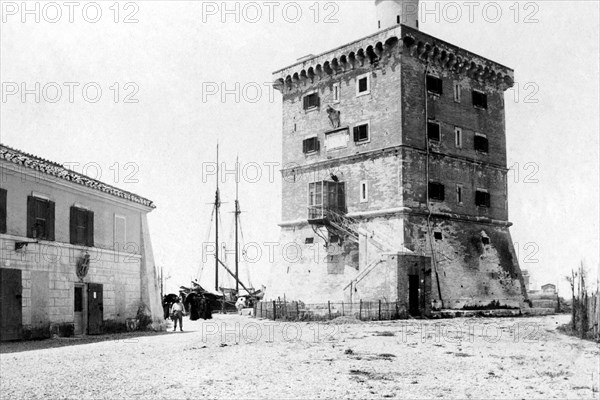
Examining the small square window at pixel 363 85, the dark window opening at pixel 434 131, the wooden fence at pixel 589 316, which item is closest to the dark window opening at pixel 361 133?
the small square window at pixel 363 85

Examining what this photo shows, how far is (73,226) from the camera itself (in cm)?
2542

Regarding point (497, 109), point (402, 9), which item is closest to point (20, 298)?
point (402, 9)

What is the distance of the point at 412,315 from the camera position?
3416 cm

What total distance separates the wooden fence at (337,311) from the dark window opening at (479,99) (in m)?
15.9

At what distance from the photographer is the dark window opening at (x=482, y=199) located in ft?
135

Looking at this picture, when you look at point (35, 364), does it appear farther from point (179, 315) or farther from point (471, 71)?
point (471, 71)

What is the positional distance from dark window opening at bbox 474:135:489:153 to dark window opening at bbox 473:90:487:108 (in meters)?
2.07

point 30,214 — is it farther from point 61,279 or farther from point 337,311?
point 337,311

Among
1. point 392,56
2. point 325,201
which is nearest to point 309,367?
point 325,201

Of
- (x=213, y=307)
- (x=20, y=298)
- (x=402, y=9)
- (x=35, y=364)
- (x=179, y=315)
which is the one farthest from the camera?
(x=213, y=307)

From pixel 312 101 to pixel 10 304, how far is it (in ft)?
83.1

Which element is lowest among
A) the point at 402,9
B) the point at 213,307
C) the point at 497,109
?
the point at 213,307

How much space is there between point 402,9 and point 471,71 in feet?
19.2

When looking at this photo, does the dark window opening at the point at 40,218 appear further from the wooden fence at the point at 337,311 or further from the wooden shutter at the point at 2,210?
the wooden fence at the point at 337,311
